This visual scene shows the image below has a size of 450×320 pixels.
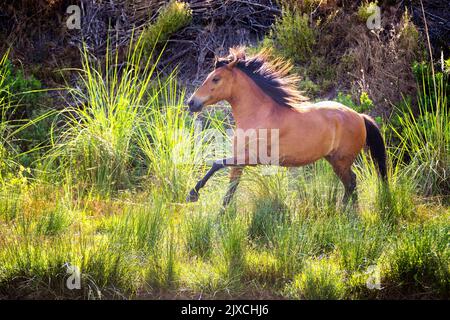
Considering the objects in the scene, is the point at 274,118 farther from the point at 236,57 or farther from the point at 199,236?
the point at 199,236

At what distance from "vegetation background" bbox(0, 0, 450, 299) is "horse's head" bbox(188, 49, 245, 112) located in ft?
2.82

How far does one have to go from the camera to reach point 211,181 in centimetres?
762

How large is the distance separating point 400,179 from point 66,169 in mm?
3372

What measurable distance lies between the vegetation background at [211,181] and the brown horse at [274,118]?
31 centimetres

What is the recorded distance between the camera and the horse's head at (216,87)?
654 cm

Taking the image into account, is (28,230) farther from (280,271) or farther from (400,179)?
(400,179)

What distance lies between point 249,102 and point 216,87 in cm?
36

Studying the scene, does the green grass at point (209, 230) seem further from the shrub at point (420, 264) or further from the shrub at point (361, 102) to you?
the shrub at point (361, 102)

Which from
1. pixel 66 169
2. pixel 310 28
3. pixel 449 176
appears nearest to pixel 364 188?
pixel 449 176

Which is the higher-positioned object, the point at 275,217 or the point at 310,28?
the point at 310,28

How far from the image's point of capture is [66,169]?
24.5ft

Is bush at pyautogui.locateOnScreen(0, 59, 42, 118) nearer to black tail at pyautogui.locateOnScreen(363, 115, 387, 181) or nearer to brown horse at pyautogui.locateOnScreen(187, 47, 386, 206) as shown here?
brown horse at pyautogui.locateOnScreen(187, 47, 386, 206)

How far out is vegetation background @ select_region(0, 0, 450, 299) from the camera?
5.18 metres

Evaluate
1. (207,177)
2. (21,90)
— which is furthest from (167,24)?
(207,177)
